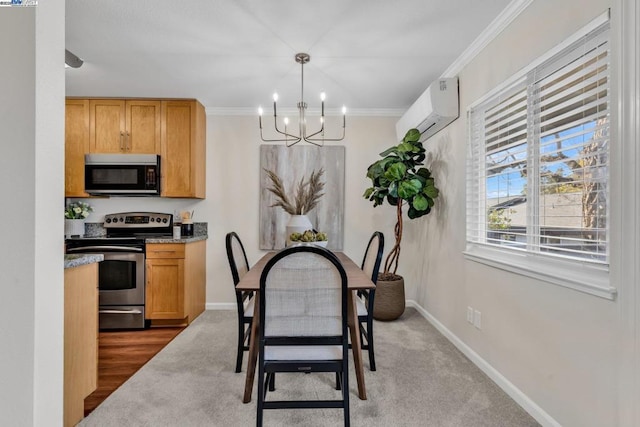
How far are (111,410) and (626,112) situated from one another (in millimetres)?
2923

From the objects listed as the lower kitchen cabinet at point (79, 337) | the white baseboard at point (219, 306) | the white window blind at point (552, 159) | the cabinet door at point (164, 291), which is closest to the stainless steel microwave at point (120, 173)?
the cabinet door at point (164, 291)

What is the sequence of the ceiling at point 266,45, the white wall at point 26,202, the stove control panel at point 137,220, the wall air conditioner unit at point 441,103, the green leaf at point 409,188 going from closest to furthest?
the white wall at point 26,202, the ceiling at point 266,45, the wall air conditioner unit at point 441,103, the green leaf at point 409,188, the stove control panel at point 137,220

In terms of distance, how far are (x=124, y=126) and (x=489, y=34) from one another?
11.9 feet

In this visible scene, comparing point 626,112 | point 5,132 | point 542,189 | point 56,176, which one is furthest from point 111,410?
point 626,112

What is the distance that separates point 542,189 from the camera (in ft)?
6.13

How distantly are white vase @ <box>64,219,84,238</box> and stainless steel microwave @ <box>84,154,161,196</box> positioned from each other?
454 millimetres

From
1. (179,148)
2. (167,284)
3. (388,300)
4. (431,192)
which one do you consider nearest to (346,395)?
(388,300)

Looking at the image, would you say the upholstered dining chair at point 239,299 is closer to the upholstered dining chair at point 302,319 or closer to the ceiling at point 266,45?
the upholstered dining chair at point 302,319

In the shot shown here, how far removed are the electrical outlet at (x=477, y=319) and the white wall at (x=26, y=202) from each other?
249 cm

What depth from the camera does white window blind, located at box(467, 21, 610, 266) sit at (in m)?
1.49

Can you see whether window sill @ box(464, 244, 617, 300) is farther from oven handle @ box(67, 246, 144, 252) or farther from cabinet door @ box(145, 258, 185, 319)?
oven handle @ box(67, 246, 144, 252)

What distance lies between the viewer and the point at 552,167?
5.86 feet

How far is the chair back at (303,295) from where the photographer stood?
1.58 meters

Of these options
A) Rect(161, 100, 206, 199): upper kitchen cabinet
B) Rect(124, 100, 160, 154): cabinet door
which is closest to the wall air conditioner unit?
Rect(161, 100, 206, 199): upper kitchen cabinet
